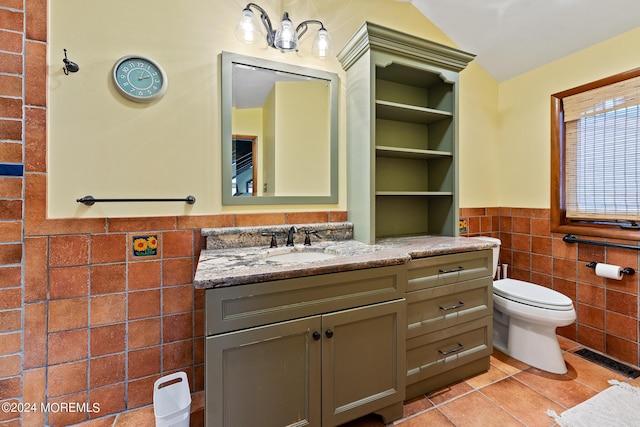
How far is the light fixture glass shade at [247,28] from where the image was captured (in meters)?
1.54

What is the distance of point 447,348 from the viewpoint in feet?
5.25

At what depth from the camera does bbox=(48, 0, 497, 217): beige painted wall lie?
134 cm

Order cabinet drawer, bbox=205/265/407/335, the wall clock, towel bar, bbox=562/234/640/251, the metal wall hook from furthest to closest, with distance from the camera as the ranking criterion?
towel bar, bbox=562/234/640/251 → the wall clock → the metal wall hook → cabinet drawer, bbox=205/265/407/335

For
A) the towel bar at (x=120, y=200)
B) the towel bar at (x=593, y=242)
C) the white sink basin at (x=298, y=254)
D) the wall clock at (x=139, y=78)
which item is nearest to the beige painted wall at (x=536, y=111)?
the towel bar at (x=593, y=242)

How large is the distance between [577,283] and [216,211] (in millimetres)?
2692

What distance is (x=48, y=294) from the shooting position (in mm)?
1314

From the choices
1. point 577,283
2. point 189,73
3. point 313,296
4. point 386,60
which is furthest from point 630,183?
point 189,73

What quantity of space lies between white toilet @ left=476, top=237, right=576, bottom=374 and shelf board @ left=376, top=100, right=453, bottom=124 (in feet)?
3.81

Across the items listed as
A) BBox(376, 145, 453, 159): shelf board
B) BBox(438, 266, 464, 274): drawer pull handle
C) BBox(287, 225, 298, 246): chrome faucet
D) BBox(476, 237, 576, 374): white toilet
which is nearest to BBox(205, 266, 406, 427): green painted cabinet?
BBox(438, 266, 464, 274): drawer pull handle

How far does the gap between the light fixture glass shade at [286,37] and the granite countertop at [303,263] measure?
1.24 m

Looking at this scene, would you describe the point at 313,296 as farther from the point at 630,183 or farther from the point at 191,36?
the point at 630,183

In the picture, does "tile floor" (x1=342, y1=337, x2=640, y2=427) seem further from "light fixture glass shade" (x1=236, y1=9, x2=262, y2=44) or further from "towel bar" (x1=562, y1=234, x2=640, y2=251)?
"light fixture glass shade" (x1=236, y1=9, x2=262, y2=44)

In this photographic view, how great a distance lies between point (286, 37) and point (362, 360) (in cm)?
186

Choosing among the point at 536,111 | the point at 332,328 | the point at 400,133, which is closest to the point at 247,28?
the point at 400,133
